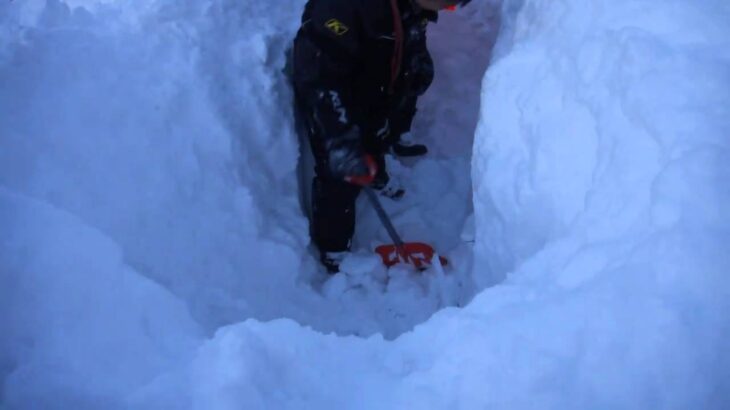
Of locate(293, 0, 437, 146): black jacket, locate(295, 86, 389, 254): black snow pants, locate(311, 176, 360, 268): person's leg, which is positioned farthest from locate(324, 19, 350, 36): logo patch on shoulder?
locate(311, 176, 360, 268): person's leg

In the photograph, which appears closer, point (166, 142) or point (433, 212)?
point (166, 142)

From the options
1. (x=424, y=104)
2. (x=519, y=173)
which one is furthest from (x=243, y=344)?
(x=424, y=104)

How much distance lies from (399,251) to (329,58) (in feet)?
3.24

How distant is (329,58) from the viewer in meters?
2.41

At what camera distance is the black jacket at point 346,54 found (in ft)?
7.69

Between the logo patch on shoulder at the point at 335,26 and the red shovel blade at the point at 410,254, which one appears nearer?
the logo patch on shoulder at the point at 335,26

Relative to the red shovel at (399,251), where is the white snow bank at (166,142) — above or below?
above

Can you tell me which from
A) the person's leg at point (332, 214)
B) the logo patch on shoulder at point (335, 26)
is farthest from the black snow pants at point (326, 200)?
the logo patch on shoulder at point (335, 26)

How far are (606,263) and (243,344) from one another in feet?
2.55

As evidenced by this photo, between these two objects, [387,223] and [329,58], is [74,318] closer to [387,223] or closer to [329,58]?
[329,58]

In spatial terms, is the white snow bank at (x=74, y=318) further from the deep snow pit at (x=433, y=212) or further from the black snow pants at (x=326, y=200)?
the black snow pants at (x=326, y=200)

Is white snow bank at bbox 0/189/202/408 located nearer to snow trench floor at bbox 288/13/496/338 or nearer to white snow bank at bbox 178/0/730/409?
white snow bank at bbox 178/0/730/409

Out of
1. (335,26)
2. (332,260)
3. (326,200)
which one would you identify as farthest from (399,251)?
(335,26)

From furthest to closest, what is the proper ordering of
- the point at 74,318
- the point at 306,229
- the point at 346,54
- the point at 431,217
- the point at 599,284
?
1. the point at 431,217
2. the point at 306,229
3. the point at 346,54
4. the point at 74,318
5. the point at 599,284
